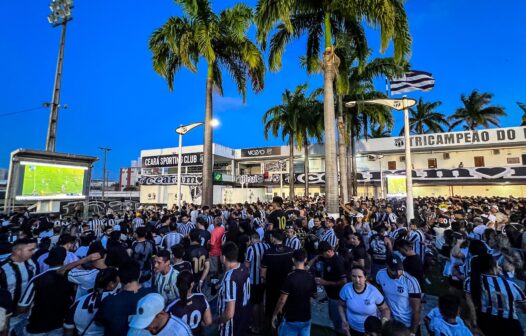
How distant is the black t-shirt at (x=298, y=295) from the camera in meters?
3.80

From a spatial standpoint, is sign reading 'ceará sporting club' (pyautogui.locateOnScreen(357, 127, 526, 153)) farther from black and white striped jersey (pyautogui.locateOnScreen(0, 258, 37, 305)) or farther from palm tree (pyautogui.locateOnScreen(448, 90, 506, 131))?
black and white striped jersey (pyautogui.locateOnScreen(0, 258, 37, 305))

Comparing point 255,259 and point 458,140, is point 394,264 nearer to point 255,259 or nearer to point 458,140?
point 255,259

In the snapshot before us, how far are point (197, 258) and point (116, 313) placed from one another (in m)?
2.38

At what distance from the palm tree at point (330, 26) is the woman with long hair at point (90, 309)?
978cm

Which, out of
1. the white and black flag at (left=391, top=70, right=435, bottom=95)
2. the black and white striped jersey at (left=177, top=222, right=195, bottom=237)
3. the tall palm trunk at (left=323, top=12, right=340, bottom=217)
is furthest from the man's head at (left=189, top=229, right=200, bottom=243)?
the white and black flag at (left=391, top=70, right=435, bottom=95)

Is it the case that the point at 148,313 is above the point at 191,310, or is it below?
above

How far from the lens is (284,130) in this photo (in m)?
28.7

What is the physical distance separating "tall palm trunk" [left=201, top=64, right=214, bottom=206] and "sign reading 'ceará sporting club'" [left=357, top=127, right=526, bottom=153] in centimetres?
2388

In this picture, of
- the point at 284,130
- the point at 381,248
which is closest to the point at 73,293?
the point at 381,248

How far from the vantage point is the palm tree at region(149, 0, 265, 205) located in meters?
14.5

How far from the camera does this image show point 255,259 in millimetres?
5305

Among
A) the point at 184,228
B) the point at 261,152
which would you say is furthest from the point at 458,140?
the point at 184,228

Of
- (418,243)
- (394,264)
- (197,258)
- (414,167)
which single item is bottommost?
(197,258)

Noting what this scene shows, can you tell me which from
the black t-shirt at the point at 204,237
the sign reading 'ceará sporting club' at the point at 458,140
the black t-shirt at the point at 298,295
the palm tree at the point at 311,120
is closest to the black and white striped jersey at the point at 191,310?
the black t-shirt at the point at 298,295
